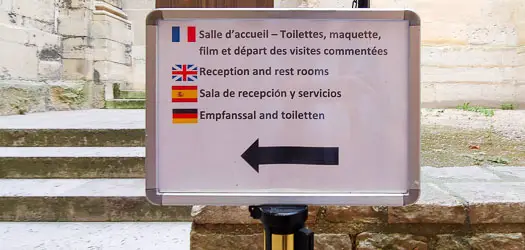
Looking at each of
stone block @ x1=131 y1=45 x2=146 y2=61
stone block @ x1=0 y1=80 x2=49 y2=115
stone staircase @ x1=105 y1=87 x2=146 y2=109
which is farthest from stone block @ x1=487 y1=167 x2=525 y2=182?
stone block @ x1=131 y1=45 x2=146 y2=61

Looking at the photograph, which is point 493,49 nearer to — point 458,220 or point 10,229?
point 458,220

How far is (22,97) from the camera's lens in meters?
4.69

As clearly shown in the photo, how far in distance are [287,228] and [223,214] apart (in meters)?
0.68

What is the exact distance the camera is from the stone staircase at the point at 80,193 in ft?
7.50

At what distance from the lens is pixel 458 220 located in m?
1.61

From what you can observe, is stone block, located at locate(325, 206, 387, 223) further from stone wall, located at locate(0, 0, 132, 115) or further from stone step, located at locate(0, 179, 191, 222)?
stone wall, located at locate(0, 0, 132, 115)

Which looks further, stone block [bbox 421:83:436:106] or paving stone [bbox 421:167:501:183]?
stone block [bbox 421:83:436:106]

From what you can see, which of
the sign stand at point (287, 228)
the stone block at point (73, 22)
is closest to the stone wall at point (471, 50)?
the stone block at point (73, 22)

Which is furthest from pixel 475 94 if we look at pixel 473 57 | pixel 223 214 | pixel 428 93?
pixel 223 214

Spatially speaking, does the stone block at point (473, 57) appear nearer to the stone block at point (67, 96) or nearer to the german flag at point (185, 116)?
the stone block at point (67, 96)

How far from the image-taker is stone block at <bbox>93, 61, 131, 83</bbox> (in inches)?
239

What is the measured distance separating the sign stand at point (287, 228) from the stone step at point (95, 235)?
49.1 inches

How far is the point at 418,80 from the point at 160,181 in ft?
2.30

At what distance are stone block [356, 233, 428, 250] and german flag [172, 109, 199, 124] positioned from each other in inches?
36.1
